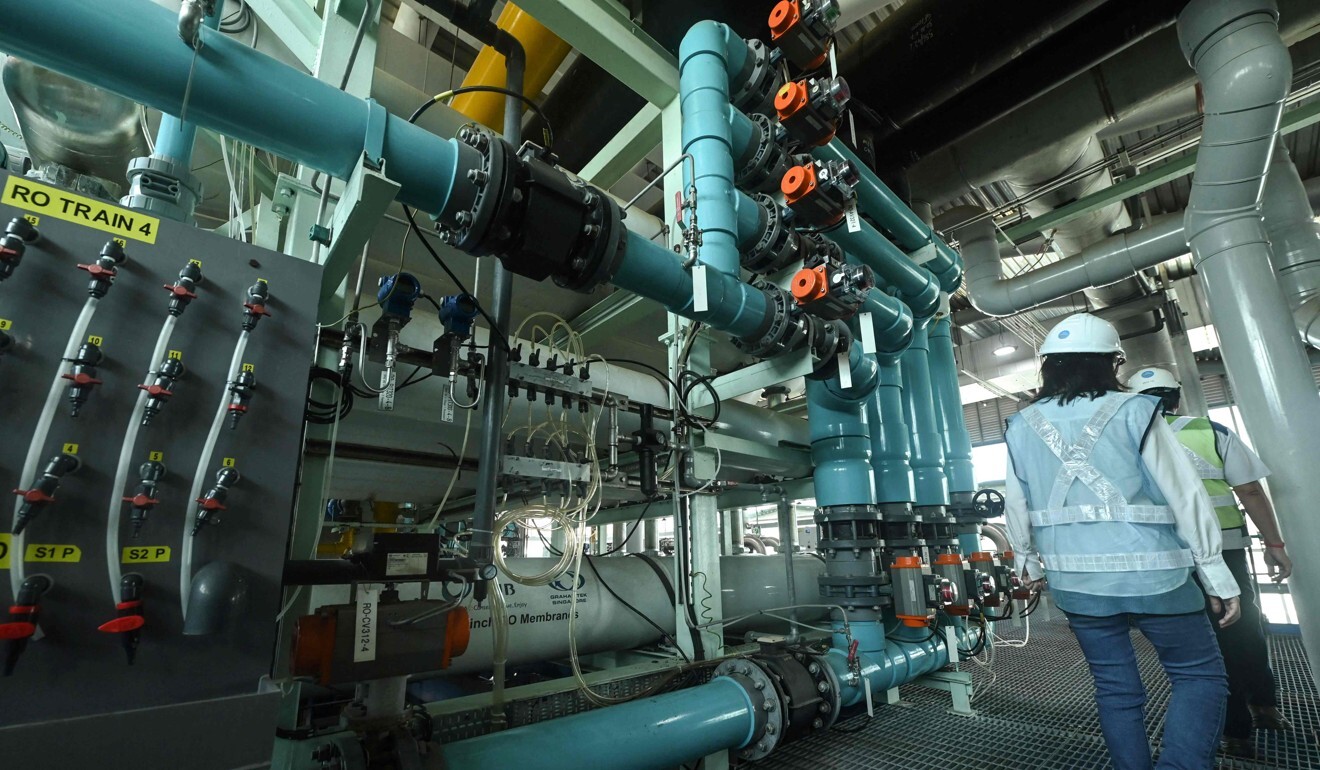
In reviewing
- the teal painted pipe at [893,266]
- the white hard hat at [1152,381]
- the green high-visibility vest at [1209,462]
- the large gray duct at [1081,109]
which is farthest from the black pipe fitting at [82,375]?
the large gray duct at [1081,109]

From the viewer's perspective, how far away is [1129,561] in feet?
3.95

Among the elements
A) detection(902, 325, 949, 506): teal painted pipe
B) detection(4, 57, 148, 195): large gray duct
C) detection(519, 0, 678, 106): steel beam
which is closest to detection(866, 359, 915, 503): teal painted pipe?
detection(902, 325, 949, 506): teal painted pipe

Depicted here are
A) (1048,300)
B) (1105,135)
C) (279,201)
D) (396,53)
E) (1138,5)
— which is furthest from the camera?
(1048,300)

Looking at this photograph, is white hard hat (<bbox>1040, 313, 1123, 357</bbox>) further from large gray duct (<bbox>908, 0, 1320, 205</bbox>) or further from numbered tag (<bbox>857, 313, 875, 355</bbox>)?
large gray duct (<bbox>908, 0, 1320, 205</bbox>)

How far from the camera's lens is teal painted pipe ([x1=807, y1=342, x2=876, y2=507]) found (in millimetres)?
1864

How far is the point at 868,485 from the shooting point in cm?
188

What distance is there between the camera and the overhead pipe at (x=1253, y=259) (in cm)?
192

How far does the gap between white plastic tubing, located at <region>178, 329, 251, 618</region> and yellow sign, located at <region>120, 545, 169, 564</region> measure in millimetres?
17

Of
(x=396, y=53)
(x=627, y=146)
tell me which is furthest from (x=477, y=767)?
(x=396, y=53)

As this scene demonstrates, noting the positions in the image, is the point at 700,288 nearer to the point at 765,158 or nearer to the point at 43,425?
the point at 765,158

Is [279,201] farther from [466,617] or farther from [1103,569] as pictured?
[1103,569]

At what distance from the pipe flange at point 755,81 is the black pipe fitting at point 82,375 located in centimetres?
180

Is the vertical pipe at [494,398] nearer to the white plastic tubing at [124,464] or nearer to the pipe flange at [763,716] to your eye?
the white plastic tubing at [124,464]

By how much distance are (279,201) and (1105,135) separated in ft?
14.0
